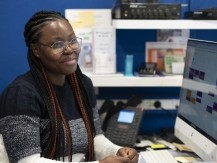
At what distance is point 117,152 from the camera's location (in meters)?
1.53

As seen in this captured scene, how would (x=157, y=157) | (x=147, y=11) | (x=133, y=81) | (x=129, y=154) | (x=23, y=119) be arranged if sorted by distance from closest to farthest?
(x=23, y=119) → (x=129, y=154) → (x=157, y=157) → (x=147, y=11) → (x=133, y=81)

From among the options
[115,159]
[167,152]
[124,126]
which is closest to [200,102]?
[167,152]

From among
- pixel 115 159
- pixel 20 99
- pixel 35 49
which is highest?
pixel 35 49

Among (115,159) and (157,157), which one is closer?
(115,159)

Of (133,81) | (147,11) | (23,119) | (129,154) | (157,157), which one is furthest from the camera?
(133,81)

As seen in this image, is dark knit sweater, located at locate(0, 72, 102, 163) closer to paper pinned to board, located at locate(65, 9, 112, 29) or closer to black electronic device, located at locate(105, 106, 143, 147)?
black electronic device, located at locate(105, 106, 143, 147)

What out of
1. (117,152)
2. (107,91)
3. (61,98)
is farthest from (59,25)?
(107,91)

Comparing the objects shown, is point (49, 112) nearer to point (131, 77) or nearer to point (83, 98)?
point (83, 98)

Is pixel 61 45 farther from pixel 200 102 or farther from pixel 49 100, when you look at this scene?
pixel 200 102

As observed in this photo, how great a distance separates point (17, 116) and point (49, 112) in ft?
0.52

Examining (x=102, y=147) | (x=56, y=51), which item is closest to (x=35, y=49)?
(x=56, y=51)

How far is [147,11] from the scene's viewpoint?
6.36ft

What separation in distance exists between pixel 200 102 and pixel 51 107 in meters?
0.64

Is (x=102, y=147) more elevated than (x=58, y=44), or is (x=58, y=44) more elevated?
(x=58, y=44)
